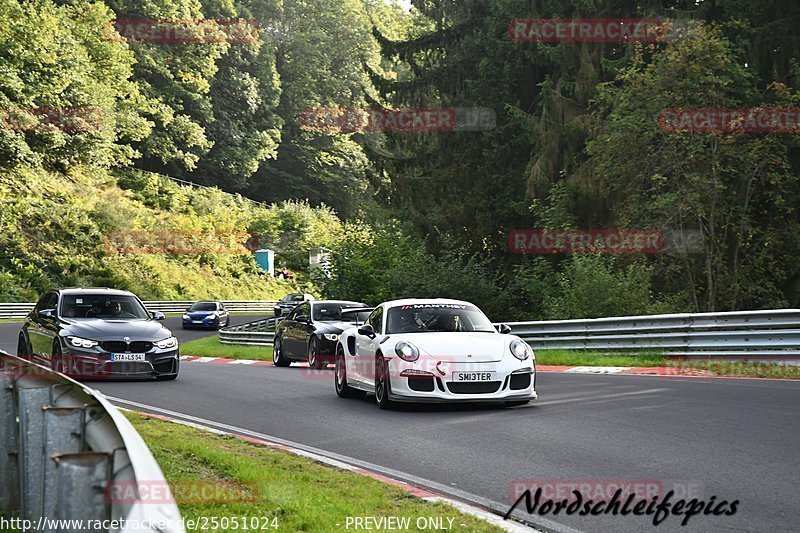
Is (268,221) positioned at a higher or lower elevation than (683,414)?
higher

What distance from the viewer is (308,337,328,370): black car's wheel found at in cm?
2311

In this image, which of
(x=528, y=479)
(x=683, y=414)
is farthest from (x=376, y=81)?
(x=528, y=479)

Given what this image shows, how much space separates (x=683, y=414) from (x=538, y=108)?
2431cm

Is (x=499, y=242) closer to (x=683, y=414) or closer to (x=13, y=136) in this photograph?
(x=683, y=414)

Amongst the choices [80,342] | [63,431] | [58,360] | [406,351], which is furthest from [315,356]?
[63,431]

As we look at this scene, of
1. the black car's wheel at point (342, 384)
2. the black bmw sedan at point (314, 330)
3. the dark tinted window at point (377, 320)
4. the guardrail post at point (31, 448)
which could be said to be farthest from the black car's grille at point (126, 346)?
the guardrail post at point (31, 448)

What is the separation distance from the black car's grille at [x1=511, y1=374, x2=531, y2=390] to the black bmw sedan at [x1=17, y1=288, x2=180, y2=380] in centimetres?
761

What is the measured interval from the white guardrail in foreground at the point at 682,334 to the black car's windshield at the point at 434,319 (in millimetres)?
5896

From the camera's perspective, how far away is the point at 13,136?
56.6 meters

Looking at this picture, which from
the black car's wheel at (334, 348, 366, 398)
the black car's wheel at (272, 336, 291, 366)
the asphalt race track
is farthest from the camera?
the black car's wheel at (272, 336, 291, 366)

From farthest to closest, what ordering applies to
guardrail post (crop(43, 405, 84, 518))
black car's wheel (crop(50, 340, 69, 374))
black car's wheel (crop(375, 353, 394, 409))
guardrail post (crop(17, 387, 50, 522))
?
black car's wheel (crop(50, 340, 69, 374)) < black car's wheel (crop(375, 353, 394, 409)) < guardrail post (crop(17, 387, 50, 522)) < guardrail post (crop(43, 405, 84, 518))

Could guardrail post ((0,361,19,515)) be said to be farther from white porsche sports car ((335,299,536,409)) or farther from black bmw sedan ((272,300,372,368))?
black bmw sedan ((272,300,372,368))

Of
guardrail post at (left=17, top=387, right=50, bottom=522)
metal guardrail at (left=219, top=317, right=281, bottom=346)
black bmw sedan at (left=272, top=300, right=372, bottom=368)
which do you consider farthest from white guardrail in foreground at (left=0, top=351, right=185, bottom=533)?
metal guardrail at (left=219, top=317, right=281, bottom=346)

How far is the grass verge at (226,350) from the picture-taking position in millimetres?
30234
